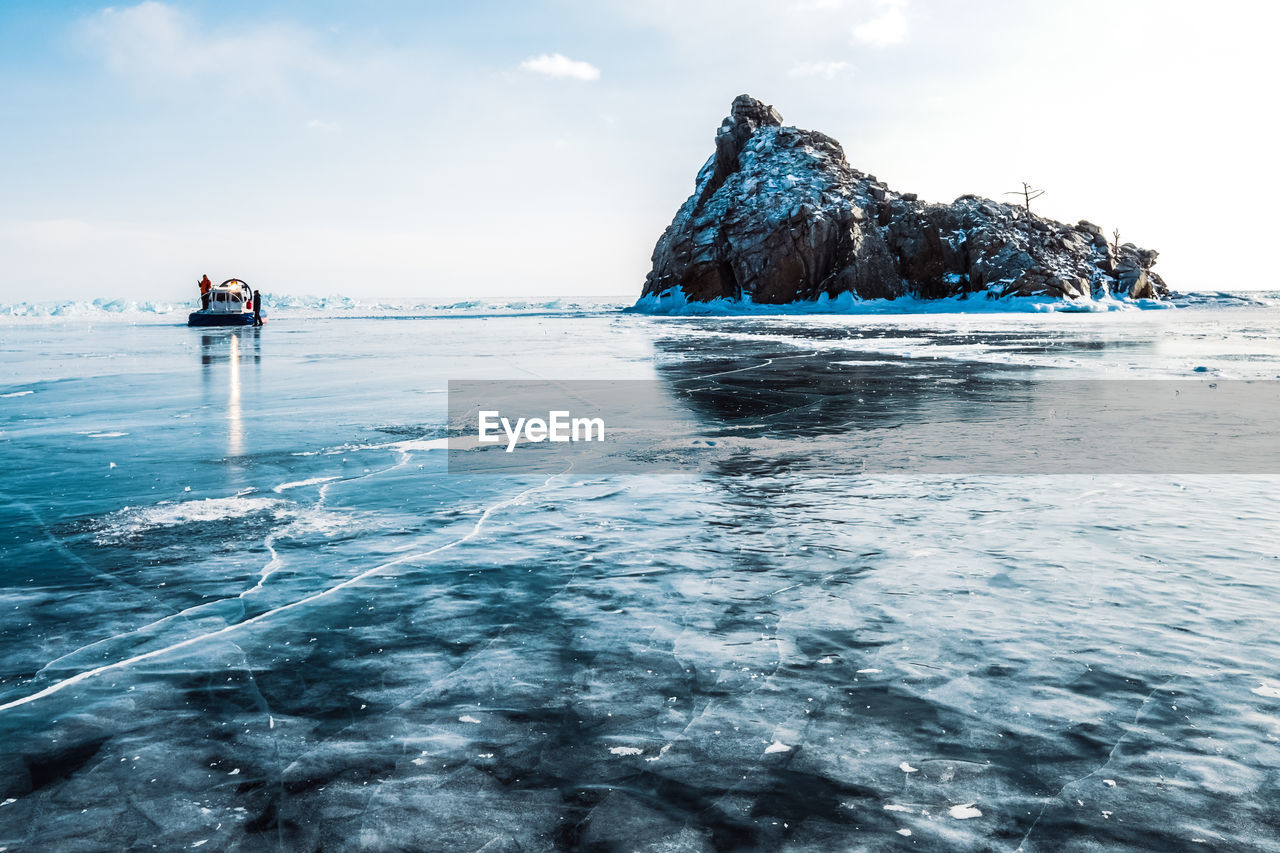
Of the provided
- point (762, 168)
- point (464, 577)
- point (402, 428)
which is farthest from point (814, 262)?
point (464, 577)

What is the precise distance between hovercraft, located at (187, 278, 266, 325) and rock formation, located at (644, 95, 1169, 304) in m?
38.6

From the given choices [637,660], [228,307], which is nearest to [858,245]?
[228,307]

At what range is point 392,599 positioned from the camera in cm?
384

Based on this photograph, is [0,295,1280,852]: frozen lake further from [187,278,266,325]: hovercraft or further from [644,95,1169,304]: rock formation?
[644,95,1169,304]: rock formation

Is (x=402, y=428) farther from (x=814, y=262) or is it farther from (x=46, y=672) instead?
(x=814, y=262)

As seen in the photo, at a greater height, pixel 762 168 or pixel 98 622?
pixel 762 168

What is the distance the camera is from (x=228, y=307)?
152 ft

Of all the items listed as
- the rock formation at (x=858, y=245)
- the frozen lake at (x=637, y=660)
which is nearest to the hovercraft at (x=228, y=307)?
the rock formation at (x=858, y=245)

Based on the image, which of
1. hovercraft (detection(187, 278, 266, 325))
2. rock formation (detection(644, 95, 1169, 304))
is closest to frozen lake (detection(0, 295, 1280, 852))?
hovercraft (detection(187, 278, 266, 325))

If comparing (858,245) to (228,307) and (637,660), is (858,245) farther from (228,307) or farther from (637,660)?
(637,660)

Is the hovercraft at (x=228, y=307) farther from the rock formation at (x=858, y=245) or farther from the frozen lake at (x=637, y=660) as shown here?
the frozen lake at (x=637, y=660)

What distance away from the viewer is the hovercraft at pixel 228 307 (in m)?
44.3

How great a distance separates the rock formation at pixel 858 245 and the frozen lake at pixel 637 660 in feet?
215

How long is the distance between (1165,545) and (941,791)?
3.10m
